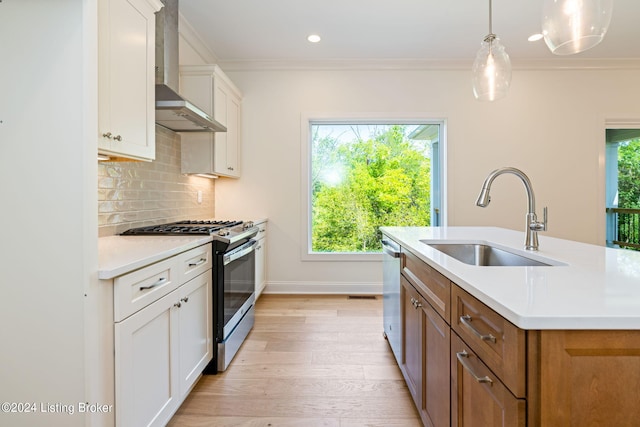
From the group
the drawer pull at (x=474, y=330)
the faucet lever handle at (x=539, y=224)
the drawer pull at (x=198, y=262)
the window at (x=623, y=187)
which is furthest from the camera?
the window at (x=623, y=187)

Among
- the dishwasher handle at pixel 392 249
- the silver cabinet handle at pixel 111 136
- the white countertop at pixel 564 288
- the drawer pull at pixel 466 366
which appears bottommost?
the drawer pull at pixel 466 366

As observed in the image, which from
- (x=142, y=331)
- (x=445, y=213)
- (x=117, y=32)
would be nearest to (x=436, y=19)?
(x=445, y=213)

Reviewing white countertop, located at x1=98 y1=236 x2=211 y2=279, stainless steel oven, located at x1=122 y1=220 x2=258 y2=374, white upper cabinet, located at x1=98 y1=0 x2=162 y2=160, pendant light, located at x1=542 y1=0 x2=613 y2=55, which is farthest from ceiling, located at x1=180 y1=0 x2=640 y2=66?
white countertop, located at x1=98 y1=236 x2=211 y2=279

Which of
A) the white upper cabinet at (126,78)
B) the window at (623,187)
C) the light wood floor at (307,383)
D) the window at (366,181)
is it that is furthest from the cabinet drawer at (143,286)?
the window at (623,187)

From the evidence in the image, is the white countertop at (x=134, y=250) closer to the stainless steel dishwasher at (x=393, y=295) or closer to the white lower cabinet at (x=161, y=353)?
the white lower cabinet at (x=161, y=353)

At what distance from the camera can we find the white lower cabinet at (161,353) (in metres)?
1.26

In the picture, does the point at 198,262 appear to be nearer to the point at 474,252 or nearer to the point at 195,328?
the point at 195,328

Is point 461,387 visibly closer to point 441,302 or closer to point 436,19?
point 441,302

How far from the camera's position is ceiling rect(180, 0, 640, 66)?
9.29 ft

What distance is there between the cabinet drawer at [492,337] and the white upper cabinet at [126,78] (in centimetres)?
166

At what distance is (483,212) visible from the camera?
399 cm

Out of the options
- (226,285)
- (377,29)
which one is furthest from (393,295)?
(377,29)

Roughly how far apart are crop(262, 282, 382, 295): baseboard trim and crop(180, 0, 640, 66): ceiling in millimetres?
2688

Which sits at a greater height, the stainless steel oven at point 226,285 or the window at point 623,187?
the window at point 623,187
